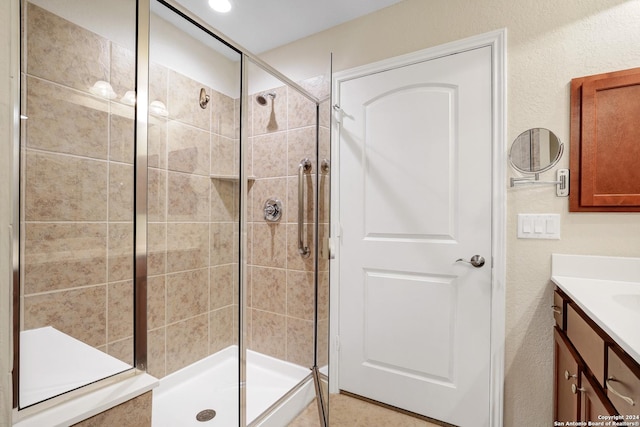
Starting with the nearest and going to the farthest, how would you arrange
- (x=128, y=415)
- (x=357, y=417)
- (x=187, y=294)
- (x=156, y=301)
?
1. (x=128, y=415)
2. (x=156, y=301)
3. (x=187, y=294)
4. (x=357, y=417)

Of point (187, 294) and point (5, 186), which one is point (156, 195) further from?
point (5, 186)

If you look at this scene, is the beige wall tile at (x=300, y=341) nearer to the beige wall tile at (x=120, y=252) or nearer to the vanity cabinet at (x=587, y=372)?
the beige wall tile at (x=120, y=252)

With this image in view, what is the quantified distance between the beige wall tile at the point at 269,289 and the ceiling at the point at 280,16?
5.07ft

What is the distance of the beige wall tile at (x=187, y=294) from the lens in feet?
4.21

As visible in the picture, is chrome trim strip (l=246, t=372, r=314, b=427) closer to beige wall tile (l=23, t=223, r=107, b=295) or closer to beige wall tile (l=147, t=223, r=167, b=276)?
beige wall tile (l=147, t=223, r=167, b=276)

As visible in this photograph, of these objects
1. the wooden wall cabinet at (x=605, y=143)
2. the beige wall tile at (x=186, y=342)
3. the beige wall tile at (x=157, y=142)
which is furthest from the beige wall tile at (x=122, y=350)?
the wooden wall cabinet at (x=605, y=143)

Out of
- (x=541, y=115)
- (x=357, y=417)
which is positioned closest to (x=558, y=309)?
(x=541, y=115)

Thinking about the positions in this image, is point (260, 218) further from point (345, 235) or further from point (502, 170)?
point (502, 170)

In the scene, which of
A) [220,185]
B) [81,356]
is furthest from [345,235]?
[81,356]

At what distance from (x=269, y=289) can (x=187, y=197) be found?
0.77 m

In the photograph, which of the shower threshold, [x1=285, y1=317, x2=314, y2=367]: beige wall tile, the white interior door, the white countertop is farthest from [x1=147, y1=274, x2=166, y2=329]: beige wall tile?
the white countertop

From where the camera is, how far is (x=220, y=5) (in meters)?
1.78

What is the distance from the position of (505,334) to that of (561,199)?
0.72m

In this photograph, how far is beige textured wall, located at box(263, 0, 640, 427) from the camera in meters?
1.32
